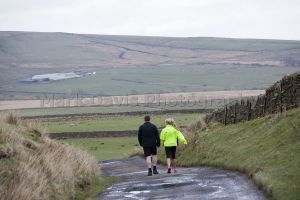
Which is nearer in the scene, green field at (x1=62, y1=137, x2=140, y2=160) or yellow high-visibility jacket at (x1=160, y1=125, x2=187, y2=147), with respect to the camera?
yellow high-visibility jacket at (x1=160, y1=125, x2=187, y2=147)

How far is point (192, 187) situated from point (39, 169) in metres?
3.98

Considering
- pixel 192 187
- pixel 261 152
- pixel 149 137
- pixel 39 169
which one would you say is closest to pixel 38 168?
pixel 39 169

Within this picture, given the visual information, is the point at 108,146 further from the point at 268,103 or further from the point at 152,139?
the point at 152,139

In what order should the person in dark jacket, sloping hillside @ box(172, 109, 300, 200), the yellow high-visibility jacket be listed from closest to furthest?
1. sloping hillside @ box(172, 109, 300, 200)
2. the person in dark jacket
3. the yellow high-visibility jacket

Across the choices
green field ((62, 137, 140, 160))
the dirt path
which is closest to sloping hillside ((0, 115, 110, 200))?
the dirt path

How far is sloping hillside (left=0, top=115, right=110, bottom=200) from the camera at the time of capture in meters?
15.4

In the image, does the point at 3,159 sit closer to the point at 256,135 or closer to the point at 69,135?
the point at 256,135

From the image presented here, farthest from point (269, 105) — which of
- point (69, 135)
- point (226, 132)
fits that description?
point (69, 135)

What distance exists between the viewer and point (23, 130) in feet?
73.5

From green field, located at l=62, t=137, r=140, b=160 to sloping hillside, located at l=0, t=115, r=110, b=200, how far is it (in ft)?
70.6

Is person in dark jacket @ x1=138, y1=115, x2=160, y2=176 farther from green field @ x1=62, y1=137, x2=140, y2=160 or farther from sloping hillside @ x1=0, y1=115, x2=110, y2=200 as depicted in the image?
green field @ x1=62, y1=137, x2=140, y2=160

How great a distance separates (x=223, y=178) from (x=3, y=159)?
6.04 metres

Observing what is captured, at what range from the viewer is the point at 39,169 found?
17219mm

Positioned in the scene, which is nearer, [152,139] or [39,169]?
[39,169]
